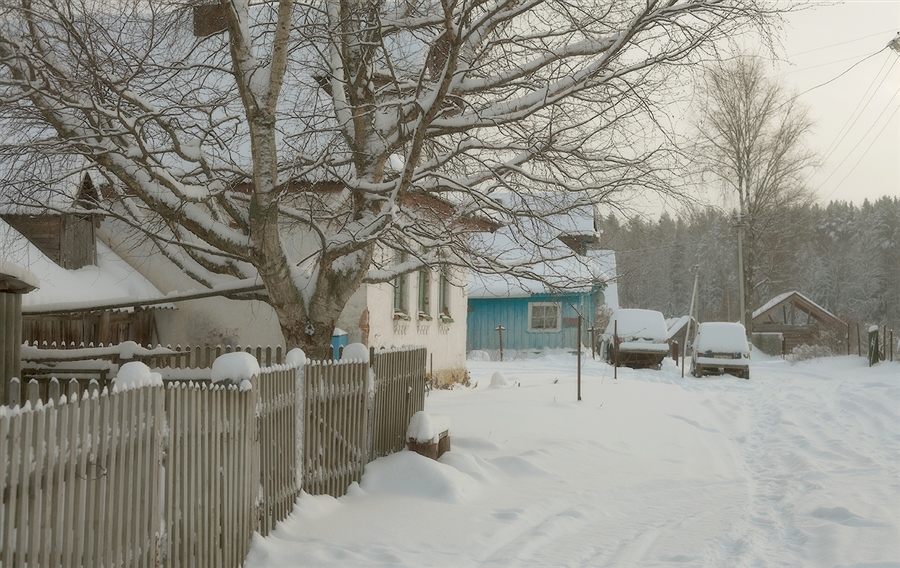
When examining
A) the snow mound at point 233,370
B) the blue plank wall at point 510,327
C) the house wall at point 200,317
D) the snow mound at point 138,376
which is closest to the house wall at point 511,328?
the blue plank wall at point 510,327

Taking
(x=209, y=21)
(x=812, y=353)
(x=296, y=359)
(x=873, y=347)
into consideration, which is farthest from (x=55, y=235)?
(x=812, y=353)

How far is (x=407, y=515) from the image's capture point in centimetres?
724

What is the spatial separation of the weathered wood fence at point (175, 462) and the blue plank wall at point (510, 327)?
94.6 feet

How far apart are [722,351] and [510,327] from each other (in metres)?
12.3

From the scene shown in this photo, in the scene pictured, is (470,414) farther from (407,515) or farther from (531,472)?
(407,515)

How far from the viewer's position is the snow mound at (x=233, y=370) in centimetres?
600

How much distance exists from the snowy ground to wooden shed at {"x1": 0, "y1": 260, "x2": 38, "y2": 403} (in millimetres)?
3354

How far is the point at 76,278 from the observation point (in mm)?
15312

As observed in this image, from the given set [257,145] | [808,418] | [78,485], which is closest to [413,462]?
[257,145]

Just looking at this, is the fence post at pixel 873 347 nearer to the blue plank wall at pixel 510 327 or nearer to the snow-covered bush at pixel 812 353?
the snow-covered bush at pixel 812 353

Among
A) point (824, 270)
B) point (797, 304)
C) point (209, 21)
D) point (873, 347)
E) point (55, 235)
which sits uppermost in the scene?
point (824, 270)

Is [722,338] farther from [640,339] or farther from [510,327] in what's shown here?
[510,327]

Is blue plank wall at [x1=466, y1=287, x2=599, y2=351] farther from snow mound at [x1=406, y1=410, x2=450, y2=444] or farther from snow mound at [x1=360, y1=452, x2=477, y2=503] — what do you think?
snow mound at [x1=360, y1=452, x2=477, y2=503]

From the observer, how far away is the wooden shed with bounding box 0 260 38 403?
8.08 m
